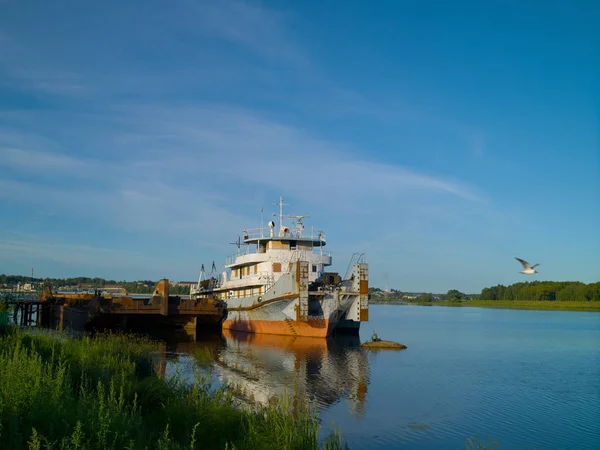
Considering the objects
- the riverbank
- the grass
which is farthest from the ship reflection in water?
the riverbank

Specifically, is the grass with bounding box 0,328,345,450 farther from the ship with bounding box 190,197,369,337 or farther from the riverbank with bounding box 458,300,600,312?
the riverbank with bounding box 458,300,600,312

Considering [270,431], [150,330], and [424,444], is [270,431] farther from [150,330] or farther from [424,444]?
[150,330]

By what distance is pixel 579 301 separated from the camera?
111750 millimetres

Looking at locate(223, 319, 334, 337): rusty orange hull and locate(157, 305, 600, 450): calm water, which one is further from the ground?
locate(223, 319, 334, 337): rusty orange hull

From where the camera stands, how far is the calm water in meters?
13.2

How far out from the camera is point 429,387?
18984mm

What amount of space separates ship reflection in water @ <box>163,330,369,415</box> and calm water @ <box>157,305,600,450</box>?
46mm

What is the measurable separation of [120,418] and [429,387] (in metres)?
13.8

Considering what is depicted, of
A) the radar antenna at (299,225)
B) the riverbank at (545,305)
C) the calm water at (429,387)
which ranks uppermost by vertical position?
the radar antenna at (299,225)

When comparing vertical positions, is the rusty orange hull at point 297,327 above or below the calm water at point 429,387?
above

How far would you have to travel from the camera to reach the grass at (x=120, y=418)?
6.74 metres

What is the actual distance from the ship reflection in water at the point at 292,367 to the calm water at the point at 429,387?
0.05 m

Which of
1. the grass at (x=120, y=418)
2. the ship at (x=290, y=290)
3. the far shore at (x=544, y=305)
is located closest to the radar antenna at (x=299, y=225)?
the ship at (x=290, y=290)

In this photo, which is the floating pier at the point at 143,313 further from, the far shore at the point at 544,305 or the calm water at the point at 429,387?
the far shore at the point at 544,305
